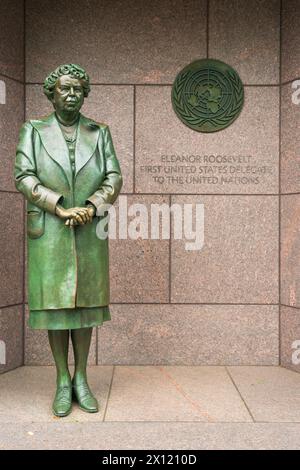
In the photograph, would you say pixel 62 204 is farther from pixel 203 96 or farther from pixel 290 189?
pixel 290 189

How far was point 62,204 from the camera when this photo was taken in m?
3.96

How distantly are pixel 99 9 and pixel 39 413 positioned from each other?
407cm

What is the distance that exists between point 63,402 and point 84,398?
0.57 ft

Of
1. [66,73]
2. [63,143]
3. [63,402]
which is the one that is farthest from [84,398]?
[66,73]

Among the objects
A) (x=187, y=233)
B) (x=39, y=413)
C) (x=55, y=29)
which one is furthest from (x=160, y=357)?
(x=55, y=29)

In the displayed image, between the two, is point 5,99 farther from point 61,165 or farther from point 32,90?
point 61,165

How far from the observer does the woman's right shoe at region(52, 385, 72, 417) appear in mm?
3973

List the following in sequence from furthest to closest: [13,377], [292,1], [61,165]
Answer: [292,1] < [13,377] < [61,165]

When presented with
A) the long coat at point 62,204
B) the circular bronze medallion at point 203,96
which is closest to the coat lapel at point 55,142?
the long coat at point 62,204

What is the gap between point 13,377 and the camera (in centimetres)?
506

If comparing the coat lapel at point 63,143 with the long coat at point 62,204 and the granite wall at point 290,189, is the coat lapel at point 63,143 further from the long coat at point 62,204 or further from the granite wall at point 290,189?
the granite wall at point 290,189

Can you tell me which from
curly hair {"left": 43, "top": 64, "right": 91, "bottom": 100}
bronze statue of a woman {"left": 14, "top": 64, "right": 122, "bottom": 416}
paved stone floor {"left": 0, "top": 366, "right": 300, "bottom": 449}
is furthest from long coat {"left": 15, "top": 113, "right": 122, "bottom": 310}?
paved stone floor {"left": 0, "top": 366, "right": 300, "bottom": 449}

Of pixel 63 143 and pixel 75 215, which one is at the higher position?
pixel 63 143

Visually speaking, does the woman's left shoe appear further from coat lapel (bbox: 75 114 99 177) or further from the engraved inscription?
the engraved inscription
